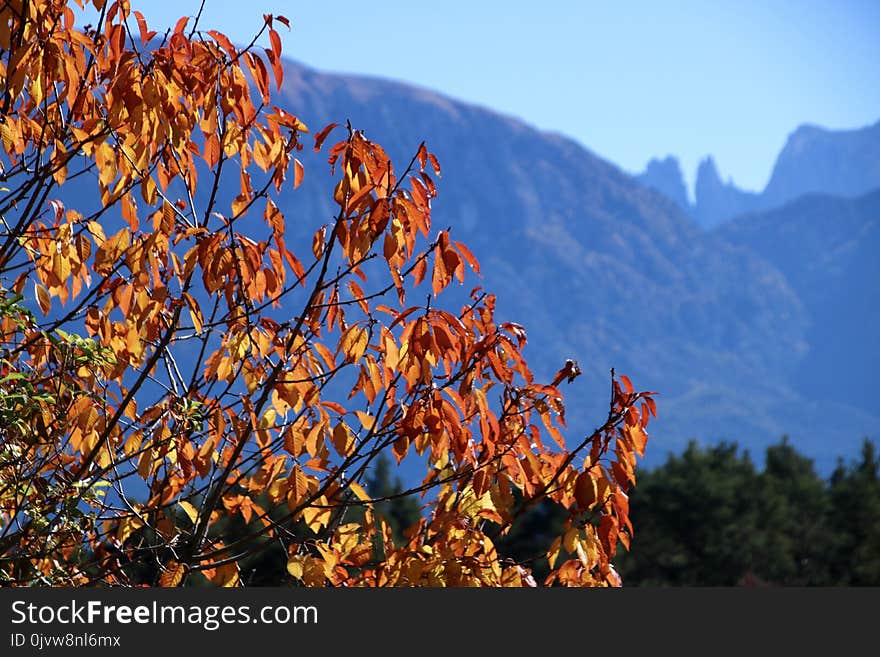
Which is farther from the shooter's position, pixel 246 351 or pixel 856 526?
pixel 856 526

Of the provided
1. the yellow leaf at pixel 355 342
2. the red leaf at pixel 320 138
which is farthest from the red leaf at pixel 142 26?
the yellow leaf at pixel 355 342

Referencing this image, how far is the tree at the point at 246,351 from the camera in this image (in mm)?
3051

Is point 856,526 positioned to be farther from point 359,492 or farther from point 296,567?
point 296,567

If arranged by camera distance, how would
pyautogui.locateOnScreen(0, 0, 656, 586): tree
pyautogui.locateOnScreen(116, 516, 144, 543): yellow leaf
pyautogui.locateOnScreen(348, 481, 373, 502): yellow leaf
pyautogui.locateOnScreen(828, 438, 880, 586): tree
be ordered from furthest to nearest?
pyautogui.locateOnScreen(828, 438, 880, 586): tree < pyautogui.locateOnScreen(116, 516, 144, 543): yellow leaf < pyautogui.locateOnScreen(348, 481, 373, 502): yellow leaf < pyautogui.locateOnScreen(0, 0, 656, 586): tree

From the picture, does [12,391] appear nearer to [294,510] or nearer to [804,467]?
[294,510]

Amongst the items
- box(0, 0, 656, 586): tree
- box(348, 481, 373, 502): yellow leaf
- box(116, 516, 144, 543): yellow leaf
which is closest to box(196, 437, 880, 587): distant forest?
box(116, 516, 144, 543): yellow leaf

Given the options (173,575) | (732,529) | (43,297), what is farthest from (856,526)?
(43,297)

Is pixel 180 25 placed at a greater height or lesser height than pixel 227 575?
greater

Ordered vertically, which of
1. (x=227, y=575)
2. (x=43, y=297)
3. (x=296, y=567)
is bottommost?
(x=296, y=567)

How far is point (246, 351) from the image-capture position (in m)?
3.50

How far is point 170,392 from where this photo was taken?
3.37 metres

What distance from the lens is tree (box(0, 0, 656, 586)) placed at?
3.05m

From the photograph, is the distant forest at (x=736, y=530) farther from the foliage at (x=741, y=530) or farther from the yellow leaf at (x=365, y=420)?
the yellow leaf at (x=365, y=420)

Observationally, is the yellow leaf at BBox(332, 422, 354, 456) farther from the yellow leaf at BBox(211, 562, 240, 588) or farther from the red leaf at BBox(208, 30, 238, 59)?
the red leaf at BBox(208, 30, 238, 59)
